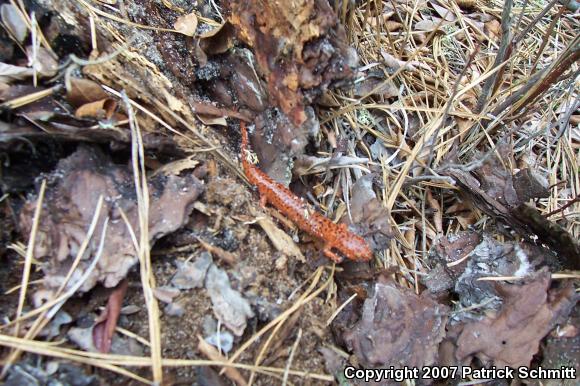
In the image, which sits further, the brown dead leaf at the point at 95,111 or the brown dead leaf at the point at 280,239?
the brown dead leaf at the point at 280,239

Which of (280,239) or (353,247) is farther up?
(280,239)

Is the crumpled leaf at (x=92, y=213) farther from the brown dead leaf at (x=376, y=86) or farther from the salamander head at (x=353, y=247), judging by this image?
the brown dead leaf at (x=376, y=86)

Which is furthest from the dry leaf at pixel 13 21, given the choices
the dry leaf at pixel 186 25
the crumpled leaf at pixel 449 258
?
the crumpled leaf at pixel 449 258

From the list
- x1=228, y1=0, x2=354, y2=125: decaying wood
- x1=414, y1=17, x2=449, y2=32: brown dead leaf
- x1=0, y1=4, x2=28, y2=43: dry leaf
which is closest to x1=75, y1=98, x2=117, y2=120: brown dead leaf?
x1=0, y1=4, x2=28, y2=43: dry leaf

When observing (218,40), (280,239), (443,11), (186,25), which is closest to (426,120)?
(443,11)

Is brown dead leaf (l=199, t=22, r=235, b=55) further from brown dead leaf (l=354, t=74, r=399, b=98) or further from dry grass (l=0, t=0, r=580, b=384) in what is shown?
brown dead leaf (l=354, t=74, r=399, b=98)

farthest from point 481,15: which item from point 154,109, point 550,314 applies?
point 154,109

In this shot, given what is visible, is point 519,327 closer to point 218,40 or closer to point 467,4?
point 218,40
